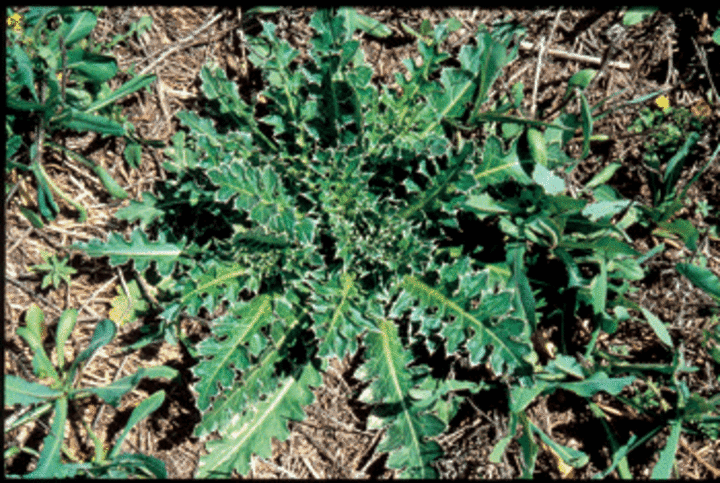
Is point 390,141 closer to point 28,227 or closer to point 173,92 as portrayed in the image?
point 173,92

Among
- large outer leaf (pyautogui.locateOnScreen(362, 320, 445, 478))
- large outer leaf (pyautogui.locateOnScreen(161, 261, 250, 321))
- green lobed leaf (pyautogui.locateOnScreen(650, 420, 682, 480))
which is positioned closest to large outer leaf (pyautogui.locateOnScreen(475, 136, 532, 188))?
large outer leaf (pyautogui.locateOnScreen(362, 320, 445, 478))

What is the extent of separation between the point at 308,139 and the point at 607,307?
182cm

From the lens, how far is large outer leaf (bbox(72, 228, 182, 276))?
2.62m

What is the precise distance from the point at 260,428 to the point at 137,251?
1.07m

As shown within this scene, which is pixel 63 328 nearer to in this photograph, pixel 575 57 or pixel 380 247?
pixel 380 247

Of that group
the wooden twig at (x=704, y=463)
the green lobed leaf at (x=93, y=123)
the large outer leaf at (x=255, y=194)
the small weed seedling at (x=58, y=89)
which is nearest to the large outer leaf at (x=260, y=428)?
the large outer leaf at (x=255, y=194)

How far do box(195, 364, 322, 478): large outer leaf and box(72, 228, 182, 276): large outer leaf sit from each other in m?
0.82

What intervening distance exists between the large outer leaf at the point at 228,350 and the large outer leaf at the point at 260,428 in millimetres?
288

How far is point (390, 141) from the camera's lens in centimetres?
265

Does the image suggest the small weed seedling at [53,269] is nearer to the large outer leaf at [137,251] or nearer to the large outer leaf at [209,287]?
the large outer leaf at [137,251]

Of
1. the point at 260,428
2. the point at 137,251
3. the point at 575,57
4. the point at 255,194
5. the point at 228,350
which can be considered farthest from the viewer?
the point at 575,57

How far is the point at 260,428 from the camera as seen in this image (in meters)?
2.75

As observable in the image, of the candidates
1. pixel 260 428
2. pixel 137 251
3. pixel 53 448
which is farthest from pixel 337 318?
pixel 53 448

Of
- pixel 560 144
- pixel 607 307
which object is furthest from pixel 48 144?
pixel 607 307
